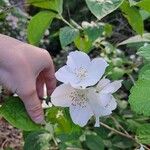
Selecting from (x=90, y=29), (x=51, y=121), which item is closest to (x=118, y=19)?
→ (x=90, y=29)

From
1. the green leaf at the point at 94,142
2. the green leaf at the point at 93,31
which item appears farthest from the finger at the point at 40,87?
the green leaf at the point at 94,142

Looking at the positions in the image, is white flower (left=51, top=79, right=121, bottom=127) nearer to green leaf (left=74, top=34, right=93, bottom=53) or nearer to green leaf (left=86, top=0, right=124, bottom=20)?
green leaf (left=86, top=0, right=124, bottom=20)

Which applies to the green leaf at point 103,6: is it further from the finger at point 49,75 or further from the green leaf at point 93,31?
the green leaf at point 93,31

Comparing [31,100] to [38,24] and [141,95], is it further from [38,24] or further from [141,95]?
[38,24]

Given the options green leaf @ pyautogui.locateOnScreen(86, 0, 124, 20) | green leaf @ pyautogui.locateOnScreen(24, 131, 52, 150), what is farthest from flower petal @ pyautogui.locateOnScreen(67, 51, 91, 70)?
green leaf @ pyautogui.locateOnScreen(24, 131, 52, 150)

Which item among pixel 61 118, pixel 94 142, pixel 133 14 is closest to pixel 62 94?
pixel 61 118

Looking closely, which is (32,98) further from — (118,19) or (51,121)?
(118,19)
